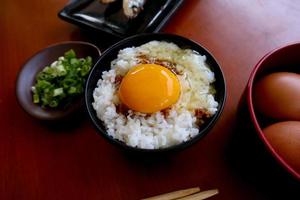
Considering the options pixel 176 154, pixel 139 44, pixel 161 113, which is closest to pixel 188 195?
pixel 176 154

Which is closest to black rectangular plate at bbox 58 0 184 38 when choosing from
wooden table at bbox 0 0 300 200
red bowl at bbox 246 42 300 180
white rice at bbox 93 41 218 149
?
wooden table at bbox 0 0 300 200

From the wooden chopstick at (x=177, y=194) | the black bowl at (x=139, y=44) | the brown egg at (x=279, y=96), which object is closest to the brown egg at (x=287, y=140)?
the brown egg at (x=279, y=96)

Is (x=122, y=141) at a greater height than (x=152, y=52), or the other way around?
(x=152, y=52)

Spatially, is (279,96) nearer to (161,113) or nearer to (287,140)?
(287,140)

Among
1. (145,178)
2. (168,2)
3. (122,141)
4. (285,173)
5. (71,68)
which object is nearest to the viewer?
(285,173)

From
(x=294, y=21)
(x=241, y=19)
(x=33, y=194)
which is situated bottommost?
(x=33, y=194)

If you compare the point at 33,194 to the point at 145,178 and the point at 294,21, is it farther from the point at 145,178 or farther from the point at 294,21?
the point at 294,21

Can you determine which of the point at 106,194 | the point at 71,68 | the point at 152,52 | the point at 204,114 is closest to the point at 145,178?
the point at 106,194
